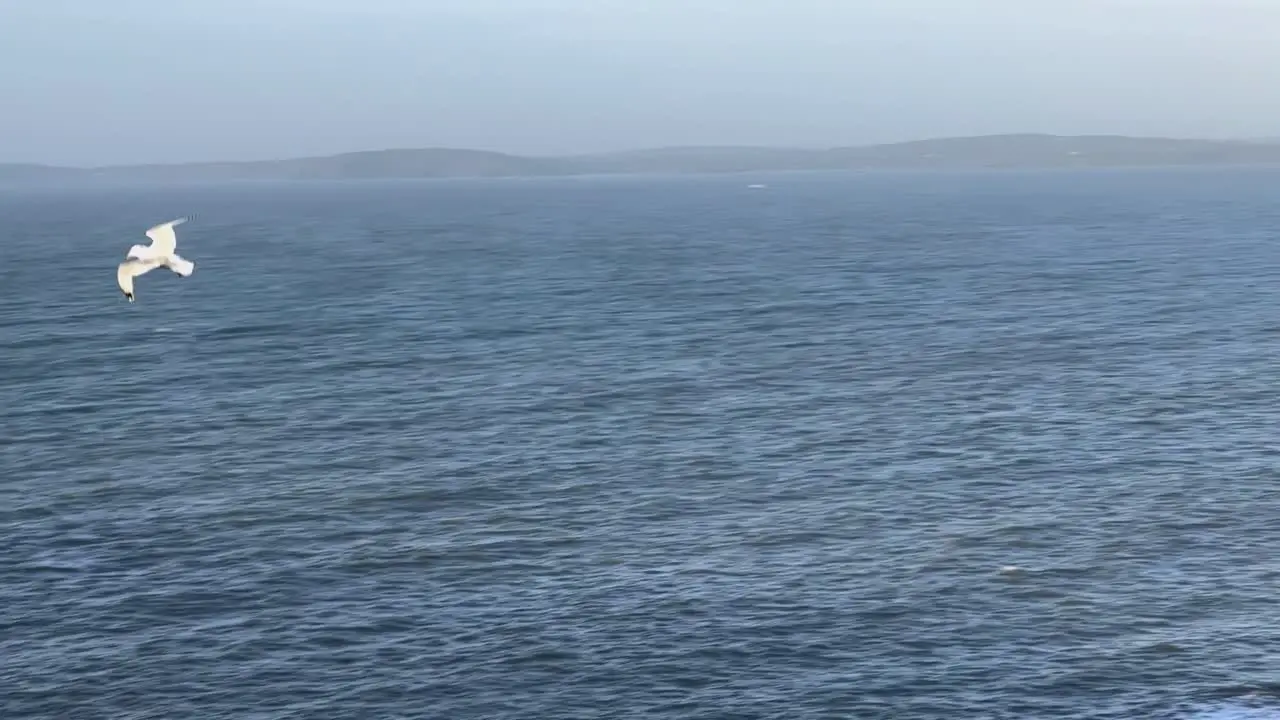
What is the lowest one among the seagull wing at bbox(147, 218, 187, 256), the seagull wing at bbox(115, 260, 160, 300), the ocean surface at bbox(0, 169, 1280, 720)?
the ocean surface at bbox(0, 169, 1280, 720)

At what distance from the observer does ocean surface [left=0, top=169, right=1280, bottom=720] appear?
68.6m

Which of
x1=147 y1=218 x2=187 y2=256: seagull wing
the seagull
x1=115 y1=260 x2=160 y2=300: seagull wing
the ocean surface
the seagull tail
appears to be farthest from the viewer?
the ocean surface

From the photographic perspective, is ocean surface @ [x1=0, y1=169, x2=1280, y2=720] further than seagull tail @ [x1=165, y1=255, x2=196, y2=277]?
Yes

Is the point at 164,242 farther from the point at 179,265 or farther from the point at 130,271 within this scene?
the point at 130,271

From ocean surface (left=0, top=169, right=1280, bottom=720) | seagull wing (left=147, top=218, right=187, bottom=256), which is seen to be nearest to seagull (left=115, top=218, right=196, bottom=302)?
seagull wing (left=147, top=218, right=187, bottom=256)

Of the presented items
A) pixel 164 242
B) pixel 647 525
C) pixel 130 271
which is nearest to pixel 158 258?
pixel 164 242

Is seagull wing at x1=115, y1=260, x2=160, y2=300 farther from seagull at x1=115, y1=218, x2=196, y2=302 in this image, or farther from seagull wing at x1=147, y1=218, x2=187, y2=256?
seagull wing at x1=147, y1=218, x2=187, y2=256

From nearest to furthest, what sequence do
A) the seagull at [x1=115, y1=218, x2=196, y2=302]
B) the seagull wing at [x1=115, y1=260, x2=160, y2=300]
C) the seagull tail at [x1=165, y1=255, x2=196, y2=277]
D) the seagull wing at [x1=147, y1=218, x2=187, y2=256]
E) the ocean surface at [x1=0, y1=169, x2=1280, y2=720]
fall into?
1. the seagull wing at [x1=115, y1=260, x2=160, y2=300]
2. the seagull tail at [x1=165, y1=255, x2=196, y2=277]
3. the seagull at [x1=115, y1=218, x2=196, y2=302]
4. the seagull wing at [x1=147, y1=218, x2=187, y2=256]
5. the ocean surface at [x1=0, y1=169, x2=1280, y2=720]

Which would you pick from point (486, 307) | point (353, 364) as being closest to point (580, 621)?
point (353, 364)

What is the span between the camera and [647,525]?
9031 centimetres

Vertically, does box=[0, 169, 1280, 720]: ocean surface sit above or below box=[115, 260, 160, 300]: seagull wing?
below

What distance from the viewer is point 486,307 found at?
18362cm

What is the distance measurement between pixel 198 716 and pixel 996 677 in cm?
3458

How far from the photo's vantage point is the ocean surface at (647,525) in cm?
6856
